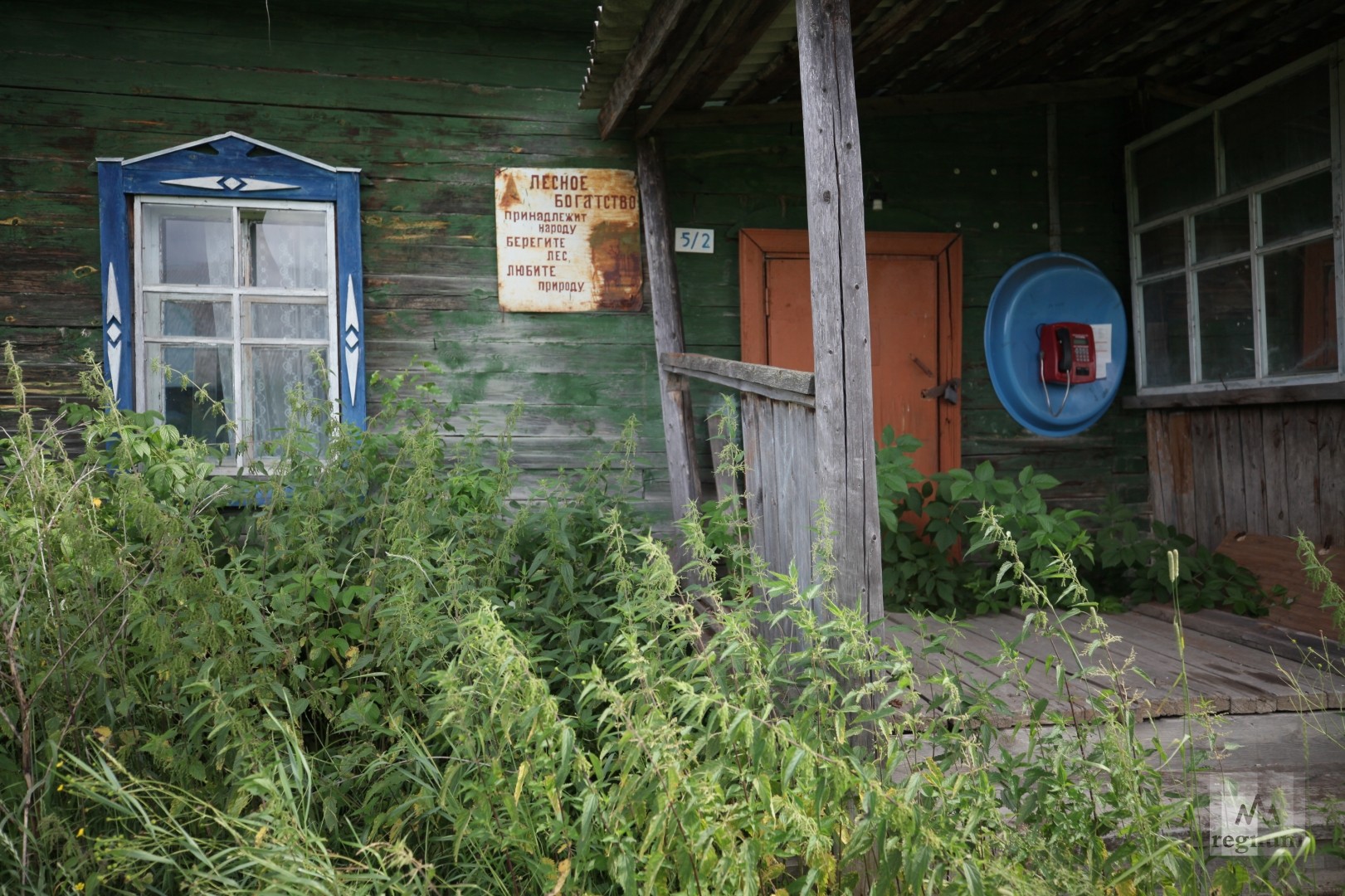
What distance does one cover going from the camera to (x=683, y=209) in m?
5.72

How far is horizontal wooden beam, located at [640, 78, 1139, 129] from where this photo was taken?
557 cm

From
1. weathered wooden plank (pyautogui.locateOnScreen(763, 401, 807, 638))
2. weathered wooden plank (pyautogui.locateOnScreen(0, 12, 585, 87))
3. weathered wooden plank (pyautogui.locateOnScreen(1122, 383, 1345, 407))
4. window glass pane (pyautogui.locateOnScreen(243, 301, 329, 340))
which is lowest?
weathered wooden plank (pyautogui.locateOnScreen(763, 401, 807, 638))

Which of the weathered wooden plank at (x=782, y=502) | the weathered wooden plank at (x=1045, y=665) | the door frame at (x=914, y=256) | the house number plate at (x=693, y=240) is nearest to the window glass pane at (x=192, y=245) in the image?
the house number plate at (x=693, y=240)

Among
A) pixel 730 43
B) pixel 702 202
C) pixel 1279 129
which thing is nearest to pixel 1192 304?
pixel 1279 129

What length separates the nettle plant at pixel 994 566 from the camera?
16.5 ft

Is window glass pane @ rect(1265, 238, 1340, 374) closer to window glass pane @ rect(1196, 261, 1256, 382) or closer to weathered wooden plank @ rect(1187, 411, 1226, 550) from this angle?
window glass pane @ rect(1196, 261, 1256, 382)

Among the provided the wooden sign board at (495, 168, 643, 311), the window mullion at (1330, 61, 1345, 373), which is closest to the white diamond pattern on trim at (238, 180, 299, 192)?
the wooden sign board at (495, 168, 643, 311)

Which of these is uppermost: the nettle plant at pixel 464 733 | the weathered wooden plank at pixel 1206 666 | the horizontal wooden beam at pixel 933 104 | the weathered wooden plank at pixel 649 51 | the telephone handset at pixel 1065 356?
the horizontal wooden beam at pixel 933 104

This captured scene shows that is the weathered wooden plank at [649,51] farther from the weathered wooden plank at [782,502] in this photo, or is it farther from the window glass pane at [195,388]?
the window glass pane at [195,388]

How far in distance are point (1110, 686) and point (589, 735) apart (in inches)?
73.2

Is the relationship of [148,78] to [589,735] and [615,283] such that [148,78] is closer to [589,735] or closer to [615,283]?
[615,283]

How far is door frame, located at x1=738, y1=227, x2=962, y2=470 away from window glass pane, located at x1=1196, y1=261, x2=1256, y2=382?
137cm

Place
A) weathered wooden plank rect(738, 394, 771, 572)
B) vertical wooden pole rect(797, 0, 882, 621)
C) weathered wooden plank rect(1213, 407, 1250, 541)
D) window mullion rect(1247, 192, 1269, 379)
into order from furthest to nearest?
weathered wooden plank rect(1213, 407, 1250, 541), window mullion rect(1247, 192, 1269, 379), weathered wooden plank rect(738, 394, 771, 572), vertical wooden pole rect(797, 0, 882, 621)

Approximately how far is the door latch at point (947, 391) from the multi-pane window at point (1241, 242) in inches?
48.1
